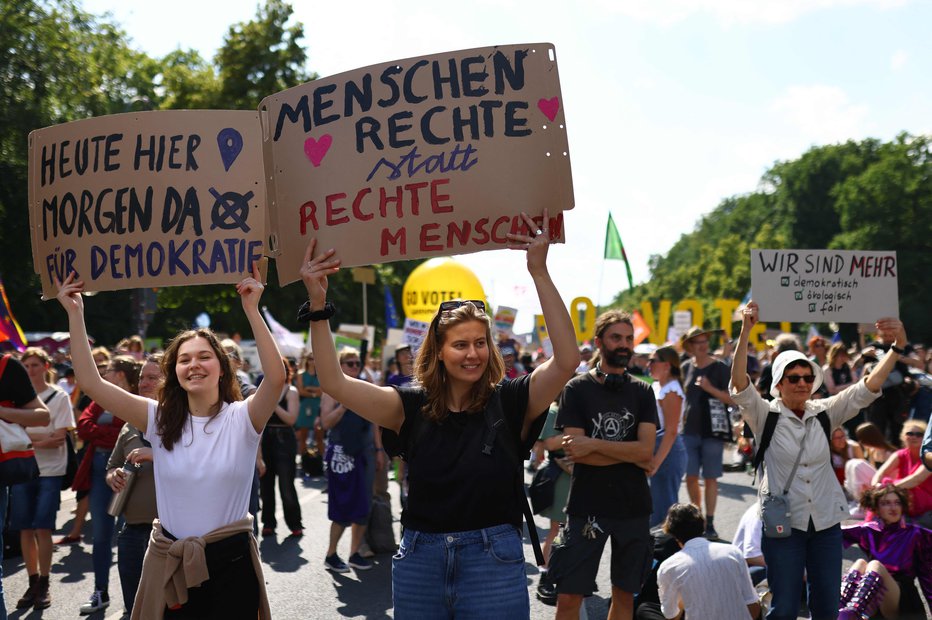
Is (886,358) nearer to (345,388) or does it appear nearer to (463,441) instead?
(463,441)

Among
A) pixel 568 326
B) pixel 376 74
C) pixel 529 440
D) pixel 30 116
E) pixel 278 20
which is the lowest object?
pixel 529 440

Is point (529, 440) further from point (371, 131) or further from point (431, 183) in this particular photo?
point (371, 131)

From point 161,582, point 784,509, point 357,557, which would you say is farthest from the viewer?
point 357,557

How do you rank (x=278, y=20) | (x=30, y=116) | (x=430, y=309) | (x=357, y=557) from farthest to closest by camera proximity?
(x=278, y=20) < (x=30, y=116) < (x=430, y=309) < (x=357, y=557)

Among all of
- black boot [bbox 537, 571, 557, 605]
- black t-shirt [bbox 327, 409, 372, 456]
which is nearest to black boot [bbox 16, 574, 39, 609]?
black t-shirt [bbox 327, 409, 372, 456]

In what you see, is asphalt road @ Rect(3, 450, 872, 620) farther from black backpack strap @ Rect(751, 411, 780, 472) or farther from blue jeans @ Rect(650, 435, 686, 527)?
black backpack strap @ Rect(751, 411, 780, 472)

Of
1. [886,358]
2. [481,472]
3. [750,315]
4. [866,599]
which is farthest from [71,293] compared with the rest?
[866,599]

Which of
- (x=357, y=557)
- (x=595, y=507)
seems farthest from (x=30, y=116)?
(x=595, y=507)

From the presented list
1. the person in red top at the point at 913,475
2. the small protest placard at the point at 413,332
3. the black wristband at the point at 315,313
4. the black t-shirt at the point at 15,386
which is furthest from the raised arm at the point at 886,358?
the small protest placard at the point at 413,332

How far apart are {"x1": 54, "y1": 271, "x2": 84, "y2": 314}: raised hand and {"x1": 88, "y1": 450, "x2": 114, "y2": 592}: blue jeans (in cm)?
269

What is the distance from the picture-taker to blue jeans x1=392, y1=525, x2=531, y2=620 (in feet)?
10.6

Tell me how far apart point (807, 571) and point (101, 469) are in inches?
189

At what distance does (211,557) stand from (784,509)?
9.92 feet

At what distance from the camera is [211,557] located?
12.4 ft
